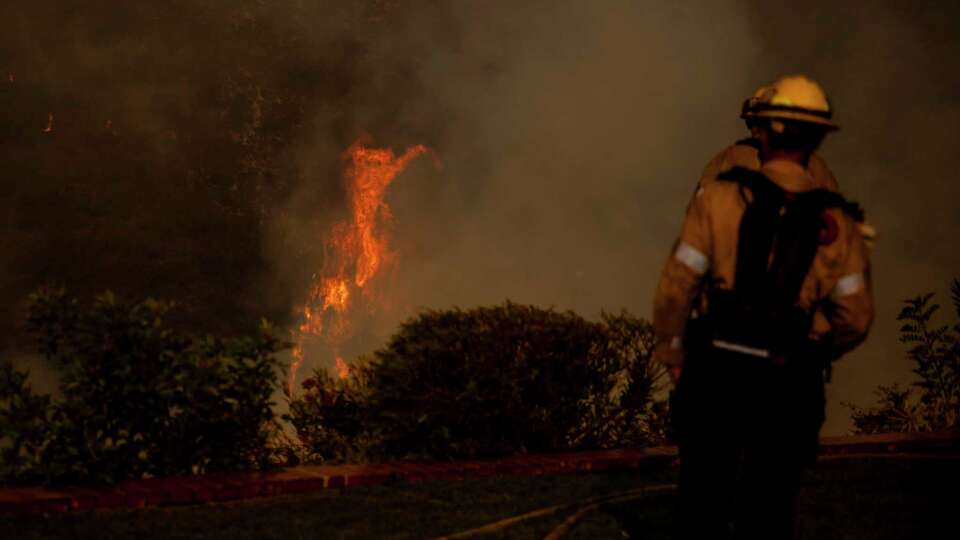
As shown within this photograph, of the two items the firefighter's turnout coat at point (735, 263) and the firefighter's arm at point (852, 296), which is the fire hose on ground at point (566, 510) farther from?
the firefighter's arm at point (852, 296)

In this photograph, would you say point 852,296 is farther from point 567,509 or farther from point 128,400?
point 128,400

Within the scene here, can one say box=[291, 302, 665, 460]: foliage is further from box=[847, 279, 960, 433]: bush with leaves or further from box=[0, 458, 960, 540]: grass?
box=[847, 279, 960, 433]: bush with leaves

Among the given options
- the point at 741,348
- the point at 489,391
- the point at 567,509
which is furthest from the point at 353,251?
the point at 741,348

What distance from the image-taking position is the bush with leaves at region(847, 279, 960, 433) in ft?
34.2

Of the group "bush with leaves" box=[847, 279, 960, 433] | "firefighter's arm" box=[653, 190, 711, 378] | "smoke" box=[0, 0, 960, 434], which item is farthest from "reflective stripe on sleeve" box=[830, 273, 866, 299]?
"smoke" box=[0, 0, 960, 434]

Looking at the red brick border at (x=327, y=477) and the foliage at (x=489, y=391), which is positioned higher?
the foliage at (x=489, y=391)

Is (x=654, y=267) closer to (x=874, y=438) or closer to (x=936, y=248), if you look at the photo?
(x=936, y=248)

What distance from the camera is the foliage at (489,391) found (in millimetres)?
8203

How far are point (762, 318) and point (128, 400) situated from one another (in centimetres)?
408

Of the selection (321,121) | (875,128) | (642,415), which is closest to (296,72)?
(321,121)

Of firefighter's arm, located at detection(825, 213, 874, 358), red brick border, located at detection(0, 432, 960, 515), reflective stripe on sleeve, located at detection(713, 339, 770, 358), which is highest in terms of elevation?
firefighter's arm, located at detection(825, 213, 874, 358)

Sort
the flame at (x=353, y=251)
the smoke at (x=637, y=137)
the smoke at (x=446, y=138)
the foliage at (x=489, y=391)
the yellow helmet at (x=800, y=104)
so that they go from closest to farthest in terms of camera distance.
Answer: the yellow helmet at (x=800, y=104), the foliage at (x=489, y=391), the smoke at (x=637, y=137), the smoke at (x=446, y=138), the flame at (x=353, y=251)

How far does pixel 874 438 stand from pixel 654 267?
875cm

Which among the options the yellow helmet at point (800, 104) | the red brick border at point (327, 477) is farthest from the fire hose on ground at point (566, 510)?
the yellow helmet at point (800, 104)
